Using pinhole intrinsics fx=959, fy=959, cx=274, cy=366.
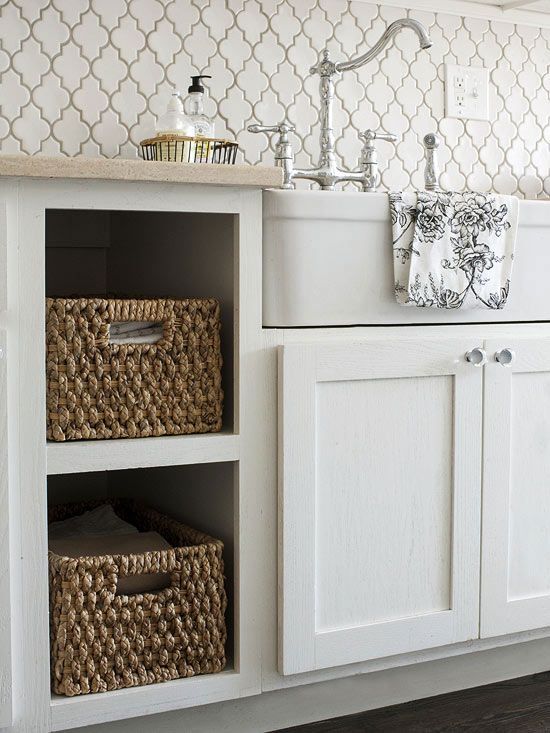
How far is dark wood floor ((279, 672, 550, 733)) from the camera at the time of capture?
1.66 meters

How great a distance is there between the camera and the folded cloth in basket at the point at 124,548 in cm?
150

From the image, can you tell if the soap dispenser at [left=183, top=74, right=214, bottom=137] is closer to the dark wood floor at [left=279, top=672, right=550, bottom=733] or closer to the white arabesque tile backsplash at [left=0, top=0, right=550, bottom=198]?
the white arabesque tile backsplash at [left=0, top=0, right=550, bottom=198]

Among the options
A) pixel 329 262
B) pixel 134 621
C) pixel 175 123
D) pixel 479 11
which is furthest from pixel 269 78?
pixel 134 621

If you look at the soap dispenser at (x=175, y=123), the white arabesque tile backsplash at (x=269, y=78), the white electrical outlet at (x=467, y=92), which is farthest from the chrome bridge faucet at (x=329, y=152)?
the white electrical outlet at (x=467, y=92)

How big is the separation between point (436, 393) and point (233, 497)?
0.38 m

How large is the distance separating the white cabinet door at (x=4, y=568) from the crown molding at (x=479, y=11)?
4.21ft

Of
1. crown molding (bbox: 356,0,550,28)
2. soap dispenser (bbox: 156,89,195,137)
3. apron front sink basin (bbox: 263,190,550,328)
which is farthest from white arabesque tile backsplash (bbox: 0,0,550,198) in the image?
apron front sink basin (bbox: 263,190,550,328)

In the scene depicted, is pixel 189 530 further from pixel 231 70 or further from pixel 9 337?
pixel 231 70

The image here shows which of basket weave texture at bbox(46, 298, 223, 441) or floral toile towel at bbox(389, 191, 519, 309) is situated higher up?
floral toile towel at bbox(389, 191, 519, 309)

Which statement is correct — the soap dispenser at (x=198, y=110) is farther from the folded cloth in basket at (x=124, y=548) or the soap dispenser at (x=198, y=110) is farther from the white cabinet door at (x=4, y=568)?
the folded cloth in basket at (x=124, y=548)

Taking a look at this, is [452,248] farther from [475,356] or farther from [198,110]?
[198,110]

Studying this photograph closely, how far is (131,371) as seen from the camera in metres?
1.45

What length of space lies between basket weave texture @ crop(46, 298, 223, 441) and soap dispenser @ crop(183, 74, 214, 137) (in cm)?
43

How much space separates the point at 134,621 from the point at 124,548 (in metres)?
0.17
